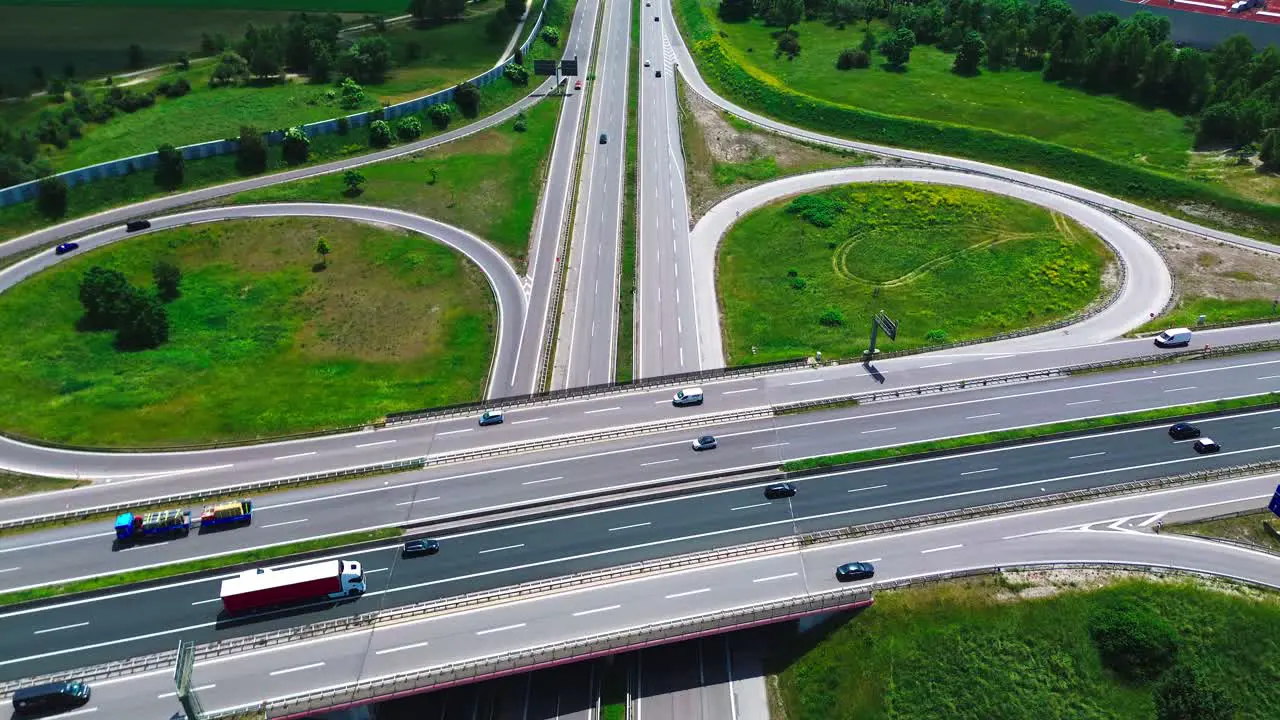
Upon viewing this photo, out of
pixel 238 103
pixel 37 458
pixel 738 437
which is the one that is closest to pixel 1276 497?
Answer: pixel 738 437

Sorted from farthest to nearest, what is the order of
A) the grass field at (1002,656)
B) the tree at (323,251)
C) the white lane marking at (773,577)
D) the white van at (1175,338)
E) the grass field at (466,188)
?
the grass field at (466,188) → the tree at (323,251) → the white van at (1175,338) → the white lane marking at (773,577) → the grass field at (1002,656)

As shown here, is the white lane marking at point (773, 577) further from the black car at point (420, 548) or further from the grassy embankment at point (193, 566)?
the grassy embankment at point (193, 566)

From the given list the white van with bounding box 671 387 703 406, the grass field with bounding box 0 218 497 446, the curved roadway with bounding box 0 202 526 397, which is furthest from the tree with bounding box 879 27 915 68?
the white van with bounding box 671 387 703 406

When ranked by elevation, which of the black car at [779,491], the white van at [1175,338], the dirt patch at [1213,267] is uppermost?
the dirt patch at [1213,267]

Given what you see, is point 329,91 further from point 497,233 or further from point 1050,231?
point 1050,231

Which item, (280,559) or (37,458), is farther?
(37,458)

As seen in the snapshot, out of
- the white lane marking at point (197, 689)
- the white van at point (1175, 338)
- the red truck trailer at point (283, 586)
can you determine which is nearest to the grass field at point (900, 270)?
the white van at point (1175, 338)

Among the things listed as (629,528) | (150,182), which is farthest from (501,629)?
(150,182)
